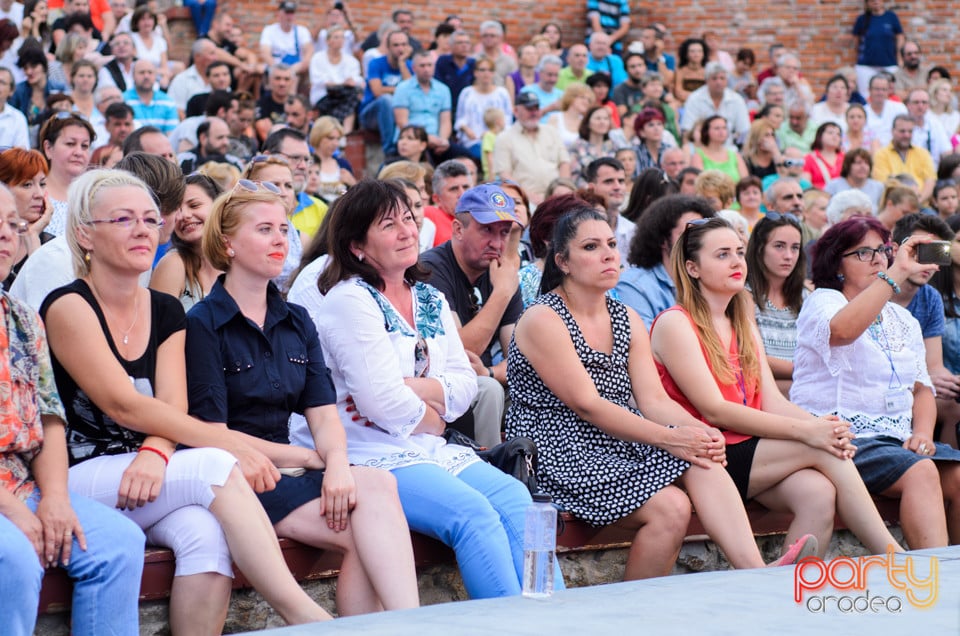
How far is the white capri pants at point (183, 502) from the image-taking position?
138 inches

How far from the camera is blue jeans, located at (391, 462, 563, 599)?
12.6 ft

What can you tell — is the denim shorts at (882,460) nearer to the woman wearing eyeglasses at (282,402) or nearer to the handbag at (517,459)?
the handbag at (517,459)

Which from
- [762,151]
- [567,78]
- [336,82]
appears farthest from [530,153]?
[567,78]

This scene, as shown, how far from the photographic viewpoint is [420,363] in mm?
4340

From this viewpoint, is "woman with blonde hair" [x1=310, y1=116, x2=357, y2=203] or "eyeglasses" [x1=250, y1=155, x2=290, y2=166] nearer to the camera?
"eyeglasses" [x1=250, y1=155, x2=290, y2=166]

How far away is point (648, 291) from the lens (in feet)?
18.9

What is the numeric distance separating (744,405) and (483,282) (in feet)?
4.40

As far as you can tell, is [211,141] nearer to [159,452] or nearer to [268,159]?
[268,159]

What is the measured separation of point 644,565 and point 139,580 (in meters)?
1.75

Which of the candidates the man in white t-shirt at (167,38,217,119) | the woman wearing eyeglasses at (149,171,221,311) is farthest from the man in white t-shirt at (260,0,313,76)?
the woman wearing eyeglasses at (149,171,221,311)

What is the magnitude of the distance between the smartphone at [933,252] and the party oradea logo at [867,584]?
4.39 feet

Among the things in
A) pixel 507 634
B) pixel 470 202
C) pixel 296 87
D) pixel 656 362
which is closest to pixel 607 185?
pixel 470 202

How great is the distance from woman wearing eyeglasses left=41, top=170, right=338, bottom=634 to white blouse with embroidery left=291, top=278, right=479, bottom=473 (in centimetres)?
45

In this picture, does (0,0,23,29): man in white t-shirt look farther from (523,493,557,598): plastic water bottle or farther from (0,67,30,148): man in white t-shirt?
(523,493,557,598): plastic water bottle
